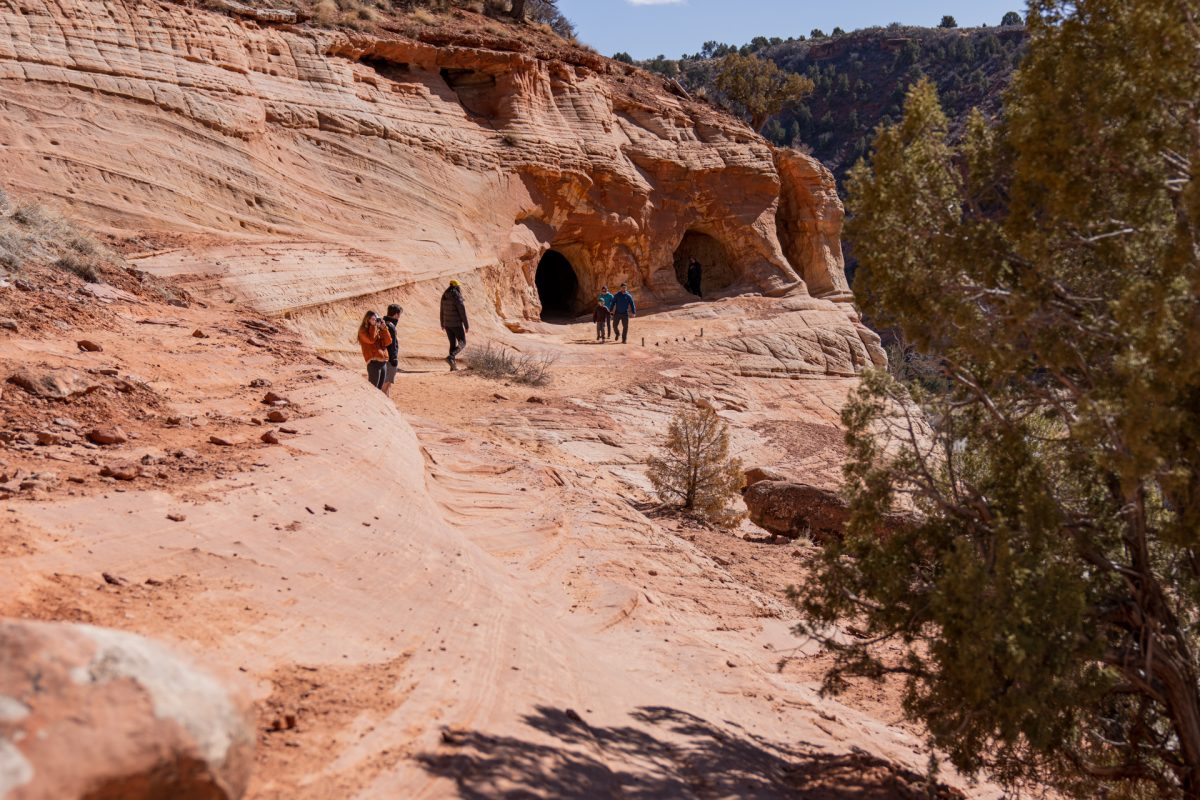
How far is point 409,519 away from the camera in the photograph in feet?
22.9

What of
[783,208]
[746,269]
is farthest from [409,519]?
[783,208]

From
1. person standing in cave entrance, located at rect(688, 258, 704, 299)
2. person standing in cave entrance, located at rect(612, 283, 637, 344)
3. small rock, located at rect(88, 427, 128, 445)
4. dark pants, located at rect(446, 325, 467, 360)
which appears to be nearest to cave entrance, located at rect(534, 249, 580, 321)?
person standing in cave entrance, located at rect(688, 258, 704, 299)

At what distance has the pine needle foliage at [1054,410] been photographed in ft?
16.6

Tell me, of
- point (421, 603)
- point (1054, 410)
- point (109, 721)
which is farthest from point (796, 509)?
point (109, 721)

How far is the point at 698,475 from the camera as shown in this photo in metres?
13.2

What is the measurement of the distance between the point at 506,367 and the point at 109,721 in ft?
50.1

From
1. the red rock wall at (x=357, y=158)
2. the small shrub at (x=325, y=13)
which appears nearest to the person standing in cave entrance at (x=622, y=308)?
the red rock wall at (x=357, y=158)

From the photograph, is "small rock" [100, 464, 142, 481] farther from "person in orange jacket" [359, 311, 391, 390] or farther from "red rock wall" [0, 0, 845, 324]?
"red rock wall" [0, 0, 845, 324]

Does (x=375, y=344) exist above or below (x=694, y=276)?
below

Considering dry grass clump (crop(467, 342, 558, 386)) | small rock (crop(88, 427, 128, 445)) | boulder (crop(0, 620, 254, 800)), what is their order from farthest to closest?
dry grass clump (crop(467, 342, 558, 386))
small rock (crop(88, 427, 128, 445))
boulder (crop(0, 620, 254, 800))

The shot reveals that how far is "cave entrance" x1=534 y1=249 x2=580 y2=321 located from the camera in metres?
28.1

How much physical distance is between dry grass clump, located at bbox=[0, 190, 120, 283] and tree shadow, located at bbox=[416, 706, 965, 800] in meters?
8.60

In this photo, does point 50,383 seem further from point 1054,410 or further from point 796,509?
point 796,509

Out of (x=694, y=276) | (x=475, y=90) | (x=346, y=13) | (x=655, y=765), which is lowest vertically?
(x=655, y=765)
